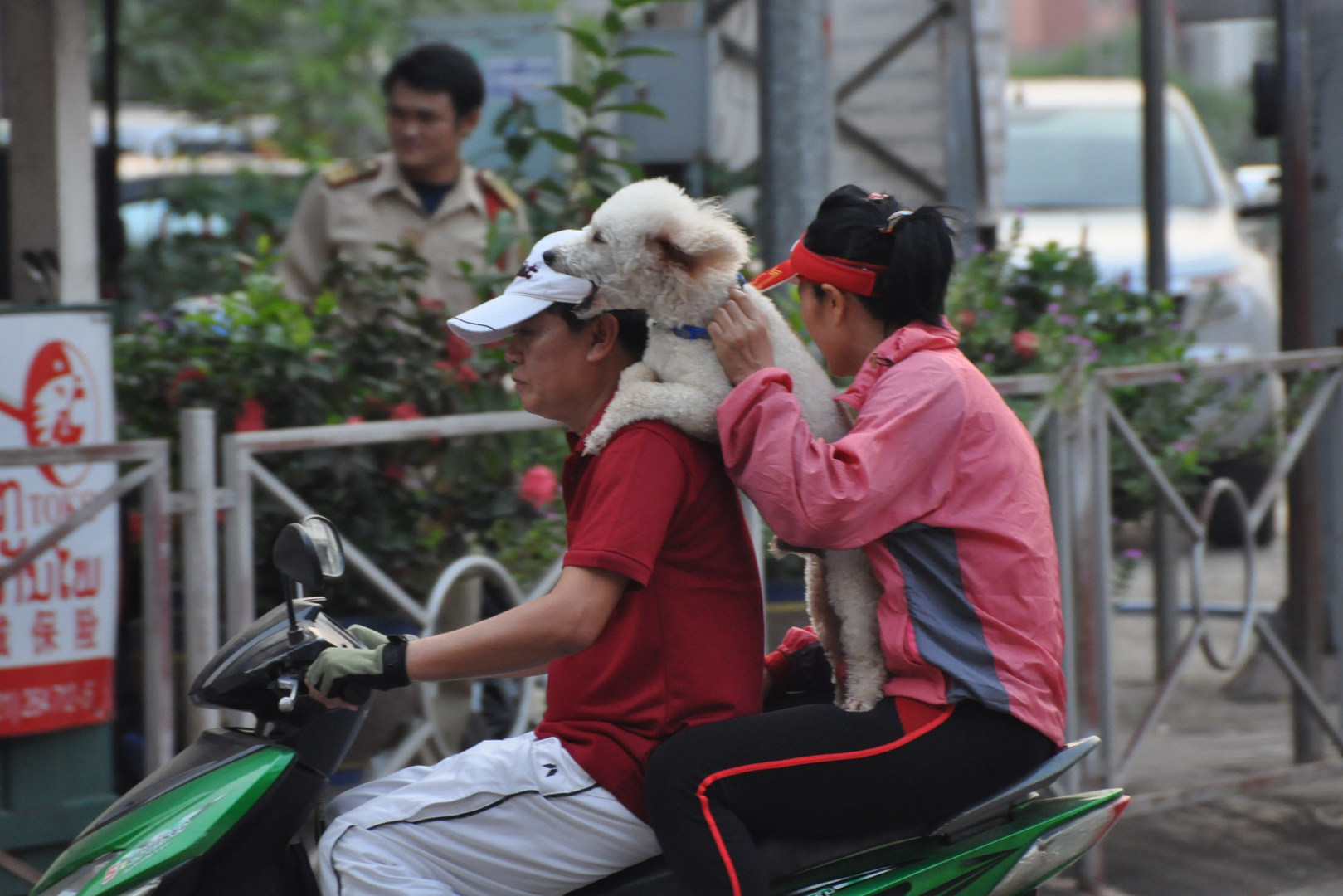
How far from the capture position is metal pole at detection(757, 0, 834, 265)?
181 inches

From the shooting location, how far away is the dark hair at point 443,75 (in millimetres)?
5078

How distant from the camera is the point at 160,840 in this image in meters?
2.11

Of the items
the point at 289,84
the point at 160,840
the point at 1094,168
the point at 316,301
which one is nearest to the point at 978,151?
the point at 1094,168

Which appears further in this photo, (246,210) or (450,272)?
(246,210)

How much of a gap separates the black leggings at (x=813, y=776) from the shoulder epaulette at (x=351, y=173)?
3344mm

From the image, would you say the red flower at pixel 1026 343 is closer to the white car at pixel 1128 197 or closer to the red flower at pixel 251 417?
the red flower at pixel 251 417

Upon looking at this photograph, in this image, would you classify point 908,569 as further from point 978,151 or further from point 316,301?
point 978,151

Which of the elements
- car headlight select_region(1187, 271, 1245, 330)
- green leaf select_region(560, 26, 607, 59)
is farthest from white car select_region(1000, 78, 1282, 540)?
green leaf select_region(560, 26, 607, 59)

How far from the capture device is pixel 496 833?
2209 mm

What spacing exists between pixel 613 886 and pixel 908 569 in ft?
2.06

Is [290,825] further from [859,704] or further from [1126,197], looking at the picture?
[1126,197]

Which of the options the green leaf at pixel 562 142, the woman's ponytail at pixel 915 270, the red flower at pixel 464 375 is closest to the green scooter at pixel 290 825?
the woman's ponytail at pixel 915 270

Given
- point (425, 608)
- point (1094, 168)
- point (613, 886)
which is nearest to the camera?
point (613, 886)

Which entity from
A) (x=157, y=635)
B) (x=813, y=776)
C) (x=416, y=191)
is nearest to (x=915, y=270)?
(x=813, y=776)
